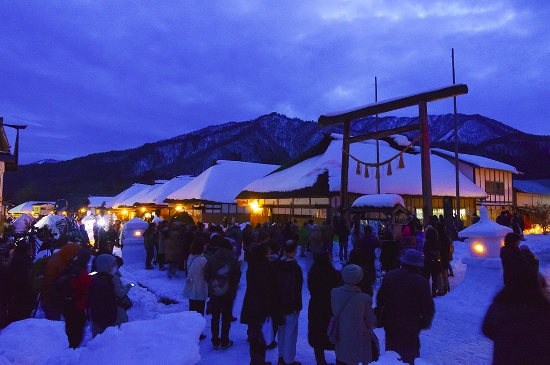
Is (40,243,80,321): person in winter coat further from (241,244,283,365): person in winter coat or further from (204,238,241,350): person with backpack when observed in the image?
(241,244,283,365): person in winter coat

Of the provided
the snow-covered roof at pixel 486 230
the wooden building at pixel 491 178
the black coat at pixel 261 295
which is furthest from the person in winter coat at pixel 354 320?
the wooden building at pixel 491 178

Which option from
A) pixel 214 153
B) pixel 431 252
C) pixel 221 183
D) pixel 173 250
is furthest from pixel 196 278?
pixel 214 153

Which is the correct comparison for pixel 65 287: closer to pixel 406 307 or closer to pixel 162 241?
pixel 406 307

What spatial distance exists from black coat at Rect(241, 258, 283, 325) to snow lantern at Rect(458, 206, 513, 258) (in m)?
5.85

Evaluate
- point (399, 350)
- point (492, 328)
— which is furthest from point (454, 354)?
point (492, 328)

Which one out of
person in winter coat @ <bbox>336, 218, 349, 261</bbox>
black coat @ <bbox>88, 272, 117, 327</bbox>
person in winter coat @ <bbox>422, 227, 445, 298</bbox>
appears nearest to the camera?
black coat @ <bbox>88, 272, 117, 327</bbox>

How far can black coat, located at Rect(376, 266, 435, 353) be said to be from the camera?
394cm

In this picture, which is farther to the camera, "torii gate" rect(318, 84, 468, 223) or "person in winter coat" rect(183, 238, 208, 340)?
"torii gate" rect(318, 84, 468, 223)

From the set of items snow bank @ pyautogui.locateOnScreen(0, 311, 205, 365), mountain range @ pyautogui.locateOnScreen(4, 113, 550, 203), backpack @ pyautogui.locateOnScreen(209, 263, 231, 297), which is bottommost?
snow bank @ pyautogui.locateOnScreen(0, 311, 205, 365)

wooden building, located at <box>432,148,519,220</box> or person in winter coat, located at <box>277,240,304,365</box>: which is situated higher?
wooden building, located at <box>432,148,519,220</box>

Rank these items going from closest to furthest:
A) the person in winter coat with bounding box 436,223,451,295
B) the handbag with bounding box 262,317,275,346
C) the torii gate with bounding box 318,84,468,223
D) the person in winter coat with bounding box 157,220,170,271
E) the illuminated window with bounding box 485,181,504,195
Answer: the handbag with bounding box 262,317,275,346 → the person in winter coat with bounding box 436,223,451,295 → the person in winter coat with bounding box 157,220,170,271 → the torii gate with bounding box 318,84,468,223 → the illuminated window with bounding box 485,181,504,195

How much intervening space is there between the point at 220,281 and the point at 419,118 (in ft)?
37.2

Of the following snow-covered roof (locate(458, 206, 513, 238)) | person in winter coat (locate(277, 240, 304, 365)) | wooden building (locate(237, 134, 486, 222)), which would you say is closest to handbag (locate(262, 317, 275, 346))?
person in winter coat (locate(277, 240, 304, 365))

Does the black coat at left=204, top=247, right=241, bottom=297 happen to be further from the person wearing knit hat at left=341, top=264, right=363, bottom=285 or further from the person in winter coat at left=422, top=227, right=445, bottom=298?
the person in winter coat at left=422, top=227, right=445, bottom=298
